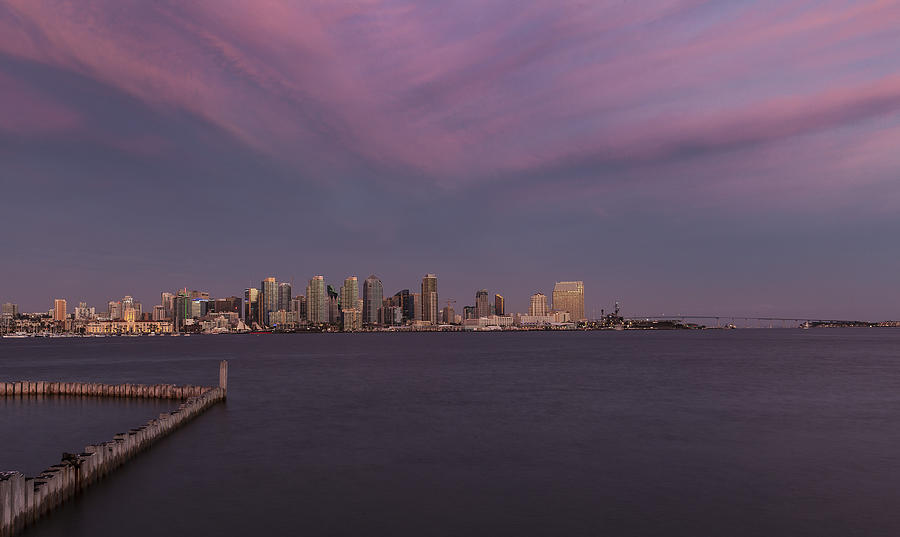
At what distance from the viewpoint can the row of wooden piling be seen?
5100 cm

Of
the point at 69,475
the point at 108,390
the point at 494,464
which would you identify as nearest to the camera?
the point at 69,475

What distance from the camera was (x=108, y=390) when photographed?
175 feet

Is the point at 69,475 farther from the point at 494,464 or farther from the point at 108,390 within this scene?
the point at 108,390

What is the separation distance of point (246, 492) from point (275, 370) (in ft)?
226

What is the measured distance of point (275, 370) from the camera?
90.7m

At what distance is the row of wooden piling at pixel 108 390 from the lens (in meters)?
51.0

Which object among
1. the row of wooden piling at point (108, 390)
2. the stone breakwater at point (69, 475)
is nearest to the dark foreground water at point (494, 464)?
the stone breakwater at point (69, 475)

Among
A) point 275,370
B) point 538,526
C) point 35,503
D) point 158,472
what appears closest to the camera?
point 35,503

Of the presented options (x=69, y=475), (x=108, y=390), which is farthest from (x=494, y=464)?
(x=108, y=390)

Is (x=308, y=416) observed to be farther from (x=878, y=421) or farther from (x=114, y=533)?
(x=878, y=421)

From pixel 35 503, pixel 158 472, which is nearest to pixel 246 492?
pixel 158 472

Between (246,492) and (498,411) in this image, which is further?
(498,411)

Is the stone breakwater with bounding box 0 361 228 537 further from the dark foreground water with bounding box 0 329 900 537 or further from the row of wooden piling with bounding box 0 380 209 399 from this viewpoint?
the row of wooden piling with bounding box 0 380 209 399

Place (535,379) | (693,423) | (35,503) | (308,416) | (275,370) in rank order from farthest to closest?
(275,370)
(535,379)
(308,416)
(693,423)
(35,503)
